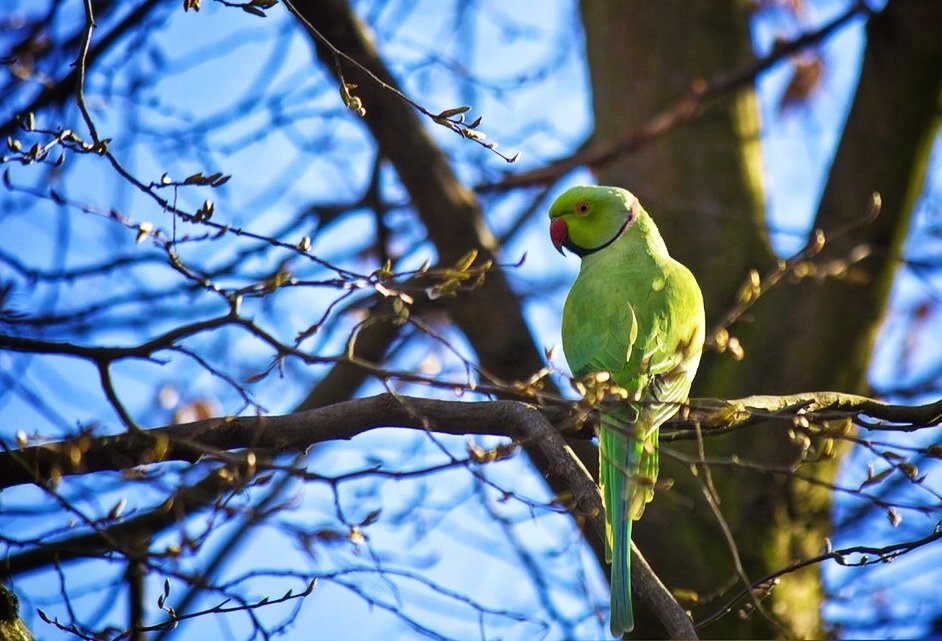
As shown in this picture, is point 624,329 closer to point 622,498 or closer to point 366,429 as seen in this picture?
point 622,498

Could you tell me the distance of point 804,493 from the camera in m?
4.87

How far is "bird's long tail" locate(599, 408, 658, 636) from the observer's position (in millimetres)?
2734

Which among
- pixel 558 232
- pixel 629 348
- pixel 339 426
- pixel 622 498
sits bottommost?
pixel 339 426

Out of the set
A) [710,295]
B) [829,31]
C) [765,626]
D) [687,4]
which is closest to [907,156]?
[829,31]

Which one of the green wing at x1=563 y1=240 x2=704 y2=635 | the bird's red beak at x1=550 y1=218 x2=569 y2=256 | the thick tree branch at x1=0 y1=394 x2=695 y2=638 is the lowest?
the thick tree branch at x1=0 y1=394 x2=695 y2=638

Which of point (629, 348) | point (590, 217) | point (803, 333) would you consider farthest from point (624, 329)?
point (803, 333)

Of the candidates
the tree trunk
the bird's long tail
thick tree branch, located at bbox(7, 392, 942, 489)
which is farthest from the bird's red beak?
thick tree branch, located at bbox(7, 392, 942, 489)

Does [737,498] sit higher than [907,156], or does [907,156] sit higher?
[907,156]

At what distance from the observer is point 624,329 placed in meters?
3.58

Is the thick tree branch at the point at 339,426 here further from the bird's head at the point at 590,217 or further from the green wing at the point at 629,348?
the bird's head at the point at 590,217

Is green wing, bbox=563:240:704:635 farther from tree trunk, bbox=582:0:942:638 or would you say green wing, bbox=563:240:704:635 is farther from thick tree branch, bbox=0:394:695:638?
tree trunk, bbox=582:0:942:638

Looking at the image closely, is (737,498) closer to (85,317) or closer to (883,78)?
(883,78)

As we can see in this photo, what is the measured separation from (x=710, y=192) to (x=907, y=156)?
1.03m

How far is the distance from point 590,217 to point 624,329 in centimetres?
103
